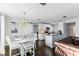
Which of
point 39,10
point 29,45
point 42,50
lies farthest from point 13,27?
point 42,50

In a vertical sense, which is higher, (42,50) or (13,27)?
(13,27)

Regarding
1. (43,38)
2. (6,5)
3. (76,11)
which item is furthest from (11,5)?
(76,11)

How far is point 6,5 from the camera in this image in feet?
5.01

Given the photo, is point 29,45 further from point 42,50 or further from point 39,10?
point 39,10

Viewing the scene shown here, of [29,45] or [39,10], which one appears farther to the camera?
[29,45]

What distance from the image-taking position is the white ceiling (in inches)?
60.6

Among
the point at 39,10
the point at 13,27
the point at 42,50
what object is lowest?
the point at 42,50

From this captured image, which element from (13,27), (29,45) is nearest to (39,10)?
(13,27)

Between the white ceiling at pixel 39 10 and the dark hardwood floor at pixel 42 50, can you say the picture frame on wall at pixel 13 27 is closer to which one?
the white ceiling at pixel 39 10

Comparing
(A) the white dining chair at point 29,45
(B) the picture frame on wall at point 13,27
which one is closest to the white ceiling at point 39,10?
(B) the picture frame on wall at point 13,27

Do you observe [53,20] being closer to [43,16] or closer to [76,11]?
[43,16]

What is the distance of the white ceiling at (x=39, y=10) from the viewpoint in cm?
154

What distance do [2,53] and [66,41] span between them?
1.17 m

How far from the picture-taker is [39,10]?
1.61 m
